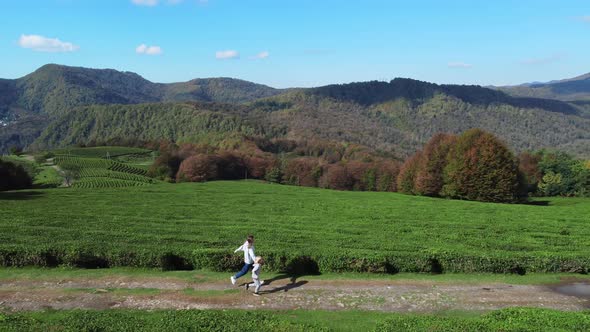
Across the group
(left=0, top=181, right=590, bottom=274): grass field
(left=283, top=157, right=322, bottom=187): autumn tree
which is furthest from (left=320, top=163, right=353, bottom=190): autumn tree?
(left=0, top=181, right=590, bottom=274): grass field

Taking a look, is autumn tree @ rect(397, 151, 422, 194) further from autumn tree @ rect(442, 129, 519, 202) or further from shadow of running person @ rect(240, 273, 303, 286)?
shadow of running person @ rect(240, 273, 303, 286)

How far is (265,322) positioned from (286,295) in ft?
13.5

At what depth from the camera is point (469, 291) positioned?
66.4 feet

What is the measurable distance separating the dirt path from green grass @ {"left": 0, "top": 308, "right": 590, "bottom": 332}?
137cm

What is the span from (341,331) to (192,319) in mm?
5206

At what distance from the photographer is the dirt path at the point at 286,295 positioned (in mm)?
17891

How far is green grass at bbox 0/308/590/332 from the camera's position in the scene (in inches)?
562

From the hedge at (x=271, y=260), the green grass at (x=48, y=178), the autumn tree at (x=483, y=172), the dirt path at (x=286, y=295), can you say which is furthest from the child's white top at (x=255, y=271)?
the green grass at (x=48, y=178)

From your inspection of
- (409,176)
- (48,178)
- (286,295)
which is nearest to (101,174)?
(48,178)

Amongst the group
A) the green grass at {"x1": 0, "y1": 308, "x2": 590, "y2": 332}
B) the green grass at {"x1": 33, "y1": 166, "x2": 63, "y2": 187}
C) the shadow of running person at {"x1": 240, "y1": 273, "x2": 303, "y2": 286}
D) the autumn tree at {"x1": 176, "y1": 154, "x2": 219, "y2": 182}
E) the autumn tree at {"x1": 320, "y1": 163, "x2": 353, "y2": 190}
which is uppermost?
the green grass at {"x1": 0, "y1": 308, "x2": 590, "y2": 332}

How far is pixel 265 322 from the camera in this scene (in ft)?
49.4

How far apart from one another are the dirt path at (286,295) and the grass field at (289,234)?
1906 millimetres

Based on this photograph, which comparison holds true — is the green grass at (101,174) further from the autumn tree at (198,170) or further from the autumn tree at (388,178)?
the autumn tree at (388,178)

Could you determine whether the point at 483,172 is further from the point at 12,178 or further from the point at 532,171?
the point at 12,178
